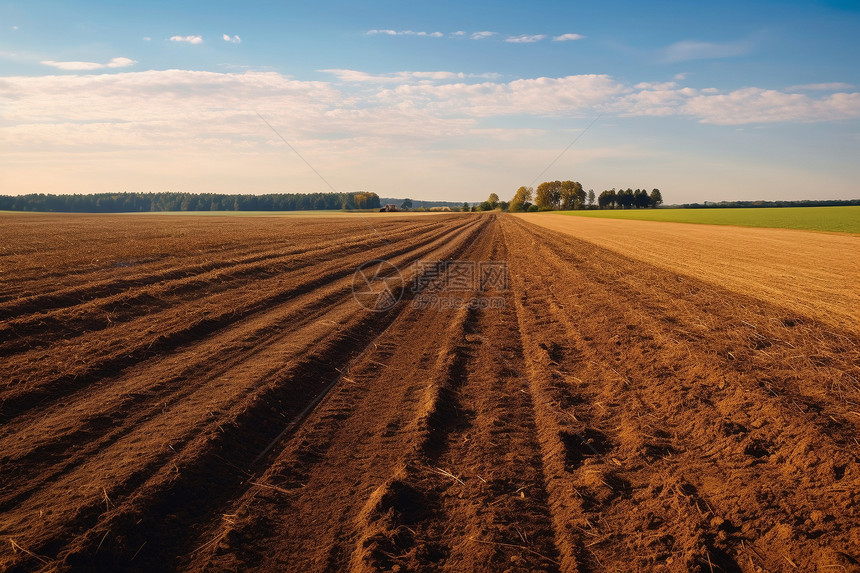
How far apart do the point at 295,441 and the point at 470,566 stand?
2390 mm

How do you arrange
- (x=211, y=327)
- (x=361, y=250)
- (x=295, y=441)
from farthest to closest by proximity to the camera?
1. (x=361, y=250)
2. (x=211, y=327)
3. (x=295, y=441)

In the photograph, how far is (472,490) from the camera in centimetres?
420

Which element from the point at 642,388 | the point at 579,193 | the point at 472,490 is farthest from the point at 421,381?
the point at 579,193

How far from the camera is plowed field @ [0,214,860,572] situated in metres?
3.48

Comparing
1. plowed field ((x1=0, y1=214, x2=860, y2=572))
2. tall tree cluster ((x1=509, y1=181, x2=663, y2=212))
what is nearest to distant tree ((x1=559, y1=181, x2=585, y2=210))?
tall tree cluster ((x1=509, y1=181, x2=663, y2=212))

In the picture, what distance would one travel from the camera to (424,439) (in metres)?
5.01

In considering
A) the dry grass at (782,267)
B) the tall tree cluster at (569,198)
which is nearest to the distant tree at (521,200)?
the tall tree cluster at (569,198)

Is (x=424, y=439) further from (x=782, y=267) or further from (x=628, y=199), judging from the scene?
(x=628, y=199)

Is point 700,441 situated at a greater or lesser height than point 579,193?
lesser

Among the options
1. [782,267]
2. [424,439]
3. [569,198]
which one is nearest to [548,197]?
[569,198]

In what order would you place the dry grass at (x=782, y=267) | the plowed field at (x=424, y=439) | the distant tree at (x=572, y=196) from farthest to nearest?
the distant tree at (x=572, y=196)
the dry grass at (x=782, y=267)
the plowed field at (x=424, y=439)

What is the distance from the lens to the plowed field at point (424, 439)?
348 cm

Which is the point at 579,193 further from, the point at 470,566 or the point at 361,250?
the point at 470,566

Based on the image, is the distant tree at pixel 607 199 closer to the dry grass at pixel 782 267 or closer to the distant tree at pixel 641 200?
the distant tree at pixel 641 200
